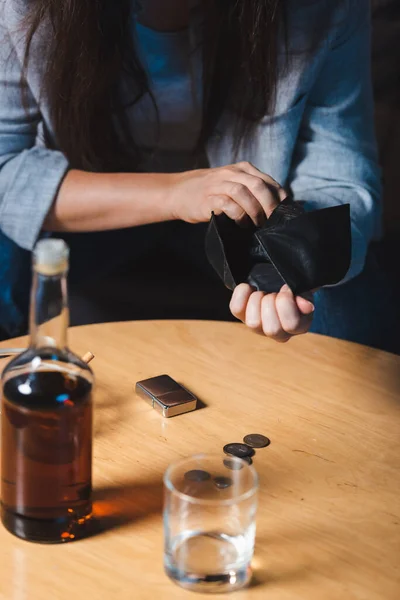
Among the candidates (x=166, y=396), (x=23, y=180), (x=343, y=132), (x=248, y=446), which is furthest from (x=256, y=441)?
(x=343, y=132)

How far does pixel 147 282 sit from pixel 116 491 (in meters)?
1.05

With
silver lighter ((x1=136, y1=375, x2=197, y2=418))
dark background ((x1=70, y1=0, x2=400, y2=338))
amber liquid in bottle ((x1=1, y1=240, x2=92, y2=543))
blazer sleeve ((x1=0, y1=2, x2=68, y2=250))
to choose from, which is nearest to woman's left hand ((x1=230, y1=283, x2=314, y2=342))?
silver lighter ((x1=136, y1=375, x2=197, y2=418))

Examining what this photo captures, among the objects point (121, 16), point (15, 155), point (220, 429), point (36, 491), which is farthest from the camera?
point (15, 155)

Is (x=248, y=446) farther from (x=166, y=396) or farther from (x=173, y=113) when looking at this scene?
(x=173, y=113)

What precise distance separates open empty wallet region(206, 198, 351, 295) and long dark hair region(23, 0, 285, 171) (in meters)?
0.39

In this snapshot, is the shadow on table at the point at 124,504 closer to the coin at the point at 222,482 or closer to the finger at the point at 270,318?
the coin at the point at 222,482

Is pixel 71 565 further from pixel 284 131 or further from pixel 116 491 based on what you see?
pixel 284 131

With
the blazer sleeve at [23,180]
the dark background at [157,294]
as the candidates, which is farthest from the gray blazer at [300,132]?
the dark background at [157,294]

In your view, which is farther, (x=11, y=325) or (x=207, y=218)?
(x=11, y=325)

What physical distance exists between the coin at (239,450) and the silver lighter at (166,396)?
87 mm

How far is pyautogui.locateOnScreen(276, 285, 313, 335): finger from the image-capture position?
108 centimetres

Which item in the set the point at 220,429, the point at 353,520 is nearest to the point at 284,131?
the point at 220,429

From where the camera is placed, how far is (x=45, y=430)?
726mm

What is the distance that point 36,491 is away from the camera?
0.74 m
